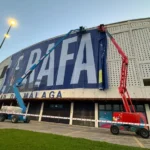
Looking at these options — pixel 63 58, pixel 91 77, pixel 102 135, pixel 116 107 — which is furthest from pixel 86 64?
pixel 102 135

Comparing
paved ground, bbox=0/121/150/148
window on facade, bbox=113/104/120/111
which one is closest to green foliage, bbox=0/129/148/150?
paved ground, bbox=0/121/150/148

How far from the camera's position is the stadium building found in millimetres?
21812

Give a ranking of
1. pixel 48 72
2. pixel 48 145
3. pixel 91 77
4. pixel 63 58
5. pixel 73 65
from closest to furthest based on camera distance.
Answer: pixel 48 145, pixel 91 77, pixel 73 65, pixel 63 58, pixel 48 72

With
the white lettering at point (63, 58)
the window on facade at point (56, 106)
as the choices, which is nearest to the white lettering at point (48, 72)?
the white lettering at point (63, 58)

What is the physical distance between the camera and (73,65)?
27.4 metres

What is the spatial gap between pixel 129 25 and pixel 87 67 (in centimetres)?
1168

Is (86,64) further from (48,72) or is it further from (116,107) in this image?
(116,107)

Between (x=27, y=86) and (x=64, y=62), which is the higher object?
(x=64, y=62)

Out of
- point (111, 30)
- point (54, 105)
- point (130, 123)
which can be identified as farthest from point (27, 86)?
point (130, 123)

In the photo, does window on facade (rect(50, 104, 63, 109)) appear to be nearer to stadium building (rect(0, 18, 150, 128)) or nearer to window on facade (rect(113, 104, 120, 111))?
stadium building (rect(0, 18, 150, 128))

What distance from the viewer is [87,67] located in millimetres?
25922

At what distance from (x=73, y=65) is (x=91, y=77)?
16.0 ft

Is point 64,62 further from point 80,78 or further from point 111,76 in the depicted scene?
point 111,76

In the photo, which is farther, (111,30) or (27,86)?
(27,86)
